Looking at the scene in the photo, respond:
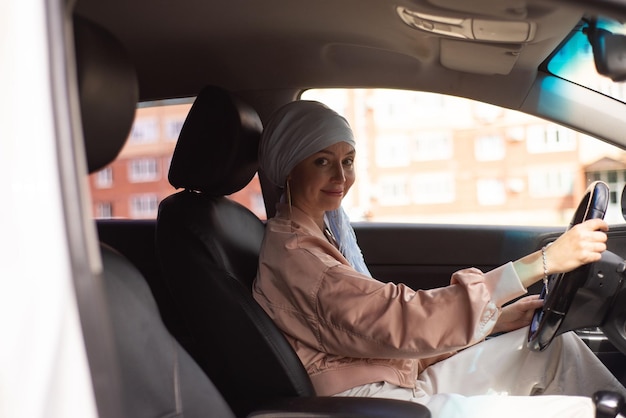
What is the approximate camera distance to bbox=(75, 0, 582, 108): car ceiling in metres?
2.08

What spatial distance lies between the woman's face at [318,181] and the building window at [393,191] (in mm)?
1366

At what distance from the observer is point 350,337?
6.26 ft

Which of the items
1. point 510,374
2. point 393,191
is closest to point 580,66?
point 510,374

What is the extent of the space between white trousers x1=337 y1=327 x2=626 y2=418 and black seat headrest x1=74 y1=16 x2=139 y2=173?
0.99 metres

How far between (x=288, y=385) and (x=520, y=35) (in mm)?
966

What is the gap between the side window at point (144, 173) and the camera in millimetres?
1364

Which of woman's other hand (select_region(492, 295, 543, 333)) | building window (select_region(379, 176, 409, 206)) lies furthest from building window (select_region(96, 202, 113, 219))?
building window (select_region(379, 176, 409, 206))

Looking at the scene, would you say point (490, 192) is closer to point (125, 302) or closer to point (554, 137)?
point (554, 137)

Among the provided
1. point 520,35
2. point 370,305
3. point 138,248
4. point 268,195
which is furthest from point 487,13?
point 138,248

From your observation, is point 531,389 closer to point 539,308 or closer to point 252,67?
point 539,308

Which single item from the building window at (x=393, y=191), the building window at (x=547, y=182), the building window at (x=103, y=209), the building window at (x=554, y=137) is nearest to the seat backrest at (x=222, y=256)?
the building window at (x=103, y=209)

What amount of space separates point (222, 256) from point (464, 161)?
12.0 feet

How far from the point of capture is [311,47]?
2.46 m

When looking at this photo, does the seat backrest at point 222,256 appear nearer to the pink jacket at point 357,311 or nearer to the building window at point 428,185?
the pink jacket at point 357,311
